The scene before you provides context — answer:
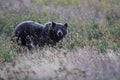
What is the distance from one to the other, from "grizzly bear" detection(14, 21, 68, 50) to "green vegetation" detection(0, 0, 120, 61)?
1.00 ft

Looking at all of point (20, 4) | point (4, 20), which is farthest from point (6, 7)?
point (4, 20)

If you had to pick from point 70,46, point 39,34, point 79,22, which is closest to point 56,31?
point 39,34

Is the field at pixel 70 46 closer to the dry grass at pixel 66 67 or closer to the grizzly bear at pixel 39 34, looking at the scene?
the dry grass at pixel 66 67

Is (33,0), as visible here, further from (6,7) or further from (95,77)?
(95,77)

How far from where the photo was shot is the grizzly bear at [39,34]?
13.1m

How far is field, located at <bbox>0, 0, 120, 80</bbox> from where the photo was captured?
9070mm

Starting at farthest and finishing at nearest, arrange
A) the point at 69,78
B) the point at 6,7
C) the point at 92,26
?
the point at 6,7 → the point at 92,26 → the point at 69,78

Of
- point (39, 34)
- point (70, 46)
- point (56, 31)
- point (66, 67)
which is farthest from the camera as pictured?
point (39, 34)

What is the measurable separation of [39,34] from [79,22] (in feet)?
9.04

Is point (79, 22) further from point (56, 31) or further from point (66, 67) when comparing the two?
point (66, 67)

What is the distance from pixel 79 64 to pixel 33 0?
40.4ft

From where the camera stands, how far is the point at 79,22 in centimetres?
1588

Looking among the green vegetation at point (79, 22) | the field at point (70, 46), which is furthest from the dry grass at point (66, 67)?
the green vegetation at point (79, 22)

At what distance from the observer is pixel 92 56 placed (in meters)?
9.97
